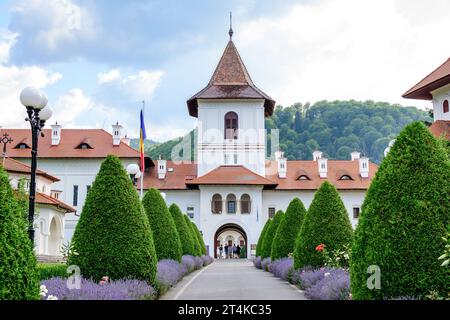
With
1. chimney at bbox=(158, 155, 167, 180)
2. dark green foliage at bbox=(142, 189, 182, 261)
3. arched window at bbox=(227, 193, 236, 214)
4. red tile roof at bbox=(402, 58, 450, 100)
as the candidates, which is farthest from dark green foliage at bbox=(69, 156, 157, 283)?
chimney at bbox=(158, 155, 167, 180)

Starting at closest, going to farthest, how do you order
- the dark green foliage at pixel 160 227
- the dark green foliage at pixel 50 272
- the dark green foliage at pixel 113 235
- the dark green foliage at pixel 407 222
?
the dark green foliage at pixel 407 222 < the dark green foliage at pixel 113 235 < the dark green foliage at pixel 50 272 < the dark green foliage at pixel 160 227

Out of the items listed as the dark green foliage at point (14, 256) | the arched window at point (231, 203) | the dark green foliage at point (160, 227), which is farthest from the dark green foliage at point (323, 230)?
the arched window at point (231, 203)

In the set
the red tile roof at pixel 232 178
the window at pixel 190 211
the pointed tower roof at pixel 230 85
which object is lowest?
the window at pixel 190 211

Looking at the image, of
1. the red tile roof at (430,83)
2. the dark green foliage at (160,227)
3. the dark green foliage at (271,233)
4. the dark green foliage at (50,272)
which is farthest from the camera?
the red tile roof at (430,83)

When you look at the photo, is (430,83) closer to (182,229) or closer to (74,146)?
(182,229)

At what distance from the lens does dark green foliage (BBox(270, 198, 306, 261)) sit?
2147 centimetres

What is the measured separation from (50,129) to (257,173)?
72.7ft

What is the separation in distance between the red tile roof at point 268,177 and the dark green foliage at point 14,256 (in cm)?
4299

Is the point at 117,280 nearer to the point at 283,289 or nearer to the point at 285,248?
the point at 283,289

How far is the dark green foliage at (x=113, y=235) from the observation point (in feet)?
36.6

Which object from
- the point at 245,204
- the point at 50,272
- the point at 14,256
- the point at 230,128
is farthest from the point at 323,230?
the point at 230,128

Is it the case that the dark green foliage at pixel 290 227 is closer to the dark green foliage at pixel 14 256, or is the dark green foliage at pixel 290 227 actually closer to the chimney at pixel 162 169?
the dark green foliage at pixel 14 256

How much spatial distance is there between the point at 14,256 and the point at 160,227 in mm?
13054

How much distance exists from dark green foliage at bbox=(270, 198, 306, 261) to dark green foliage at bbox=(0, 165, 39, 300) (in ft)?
52.5
